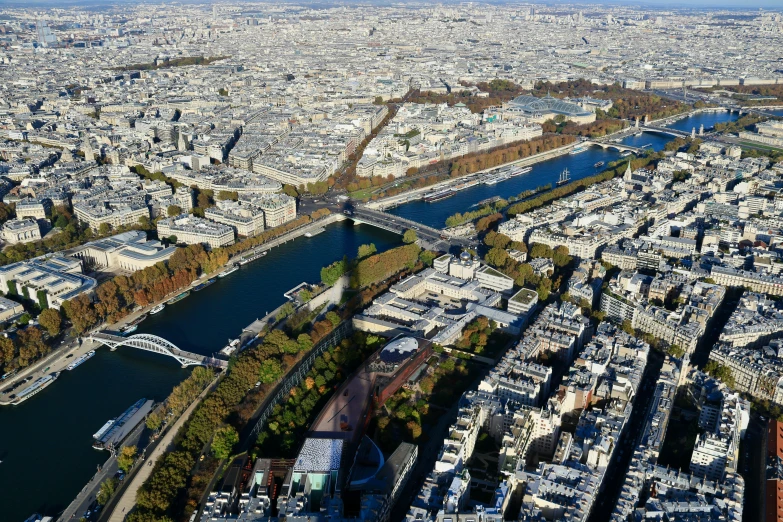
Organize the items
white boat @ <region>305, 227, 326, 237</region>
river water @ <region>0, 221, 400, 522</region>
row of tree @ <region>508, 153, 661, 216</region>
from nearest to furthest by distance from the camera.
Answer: river water @ <region>0, 221, 400, 522</region>
white boat @ <region>305, 227, 326, 237</region>
row of tree @ <region>508, 153, 661, 216</region>

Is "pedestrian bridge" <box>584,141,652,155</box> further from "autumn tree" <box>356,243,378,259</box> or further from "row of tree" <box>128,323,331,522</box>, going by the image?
"row of tree" <box>128,323,331,522</box>

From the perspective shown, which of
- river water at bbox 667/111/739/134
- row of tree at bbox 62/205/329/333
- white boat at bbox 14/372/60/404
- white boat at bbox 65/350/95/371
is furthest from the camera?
river water at bbox 667/111/739/134

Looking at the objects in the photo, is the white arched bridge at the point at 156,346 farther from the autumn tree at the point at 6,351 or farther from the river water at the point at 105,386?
the autumn tree at the point at 6,351

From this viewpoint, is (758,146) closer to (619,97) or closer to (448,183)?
(619,97)

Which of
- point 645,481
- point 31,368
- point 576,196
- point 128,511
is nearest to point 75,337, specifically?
point 31,368

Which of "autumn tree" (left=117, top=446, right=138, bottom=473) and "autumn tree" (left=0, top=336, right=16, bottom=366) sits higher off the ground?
"autumn tree" (left=0, top=336, right=16, bottom=366)

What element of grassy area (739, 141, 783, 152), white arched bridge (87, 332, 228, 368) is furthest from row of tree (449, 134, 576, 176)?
white arched bridge (87, 332, 228, 368)
